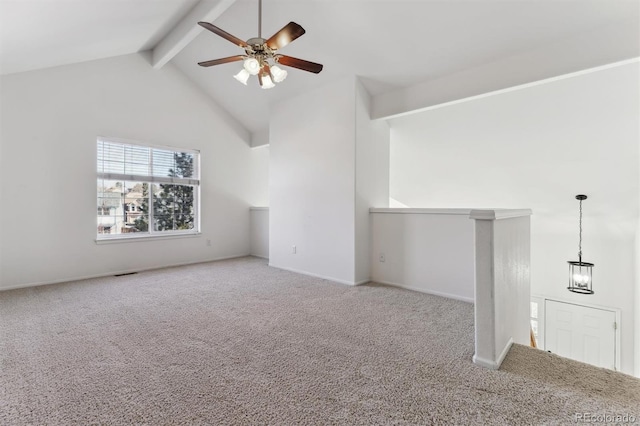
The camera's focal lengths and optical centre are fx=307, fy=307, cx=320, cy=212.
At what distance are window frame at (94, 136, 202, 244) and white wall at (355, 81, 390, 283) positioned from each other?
10.1 feet

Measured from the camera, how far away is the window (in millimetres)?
4645

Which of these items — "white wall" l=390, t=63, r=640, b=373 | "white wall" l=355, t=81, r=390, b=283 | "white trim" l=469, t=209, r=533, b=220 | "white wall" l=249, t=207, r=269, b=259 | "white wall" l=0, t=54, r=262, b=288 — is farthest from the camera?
"white wall" l=249, t=207, r=269, b=259

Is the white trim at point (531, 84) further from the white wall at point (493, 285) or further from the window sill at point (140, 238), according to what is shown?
the window sill at point (140, 238)

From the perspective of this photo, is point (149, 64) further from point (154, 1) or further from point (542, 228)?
point (542, 228)

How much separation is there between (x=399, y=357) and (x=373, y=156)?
110 inches

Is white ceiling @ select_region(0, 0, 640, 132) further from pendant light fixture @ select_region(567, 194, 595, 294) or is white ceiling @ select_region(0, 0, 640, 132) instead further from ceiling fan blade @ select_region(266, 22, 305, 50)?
pendant light fixture @ select_region(567, 194, 595, 294)

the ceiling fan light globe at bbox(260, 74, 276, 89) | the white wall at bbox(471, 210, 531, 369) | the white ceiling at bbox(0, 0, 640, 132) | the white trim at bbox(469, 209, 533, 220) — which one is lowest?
the white wall at bbox(471, 210, 531, 369)

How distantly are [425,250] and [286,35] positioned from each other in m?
2.81

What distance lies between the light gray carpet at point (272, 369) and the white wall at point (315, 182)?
1.14 m

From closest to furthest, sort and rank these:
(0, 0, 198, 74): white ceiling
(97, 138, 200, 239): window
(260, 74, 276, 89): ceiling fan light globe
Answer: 1. (0, 0, 198, 74): white ceiling
2. (260, 74, 276, 89): ceiling fan light globe
3. (97, 138, 200, 239): window

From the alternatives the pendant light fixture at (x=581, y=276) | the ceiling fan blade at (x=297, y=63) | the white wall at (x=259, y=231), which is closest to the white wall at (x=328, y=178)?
the white wall at (x=259, y=231)

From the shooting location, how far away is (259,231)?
242 inches

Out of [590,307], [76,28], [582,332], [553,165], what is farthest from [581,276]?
[76,28]

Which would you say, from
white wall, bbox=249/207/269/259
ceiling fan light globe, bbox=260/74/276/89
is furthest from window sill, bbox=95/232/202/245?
ceiling fan light globe, bbox=260/74/276/89
